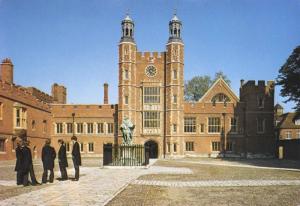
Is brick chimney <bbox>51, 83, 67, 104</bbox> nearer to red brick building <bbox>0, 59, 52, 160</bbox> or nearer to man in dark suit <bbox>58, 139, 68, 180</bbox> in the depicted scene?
red brick building <bbox>0, 59, 52, 160</bbox>

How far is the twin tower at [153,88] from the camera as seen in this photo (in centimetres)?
4841

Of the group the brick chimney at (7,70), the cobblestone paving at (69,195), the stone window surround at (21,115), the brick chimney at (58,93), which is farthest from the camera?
the brick chimney at (58,93)

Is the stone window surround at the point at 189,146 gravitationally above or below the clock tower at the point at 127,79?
below

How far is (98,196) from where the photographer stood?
11336 millimetres

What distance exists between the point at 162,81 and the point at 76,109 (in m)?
11.6

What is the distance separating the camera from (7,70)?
143ft

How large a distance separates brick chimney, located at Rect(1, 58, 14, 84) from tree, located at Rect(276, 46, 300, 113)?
90.0ft

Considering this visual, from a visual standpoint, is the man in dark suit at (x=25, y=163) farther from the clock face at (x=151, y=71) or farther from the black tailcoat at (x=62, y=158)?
the clock face at (x=151, y=71)

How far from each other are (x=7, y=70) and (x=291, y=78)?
1131 inches

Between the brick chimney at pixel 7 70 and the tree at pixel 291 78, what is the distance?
2743 cm

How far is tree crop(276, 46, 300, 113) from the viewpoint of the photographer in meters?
40.2

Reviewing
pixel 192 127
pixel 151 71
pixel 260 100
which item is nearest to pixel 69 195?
pixel 151 71

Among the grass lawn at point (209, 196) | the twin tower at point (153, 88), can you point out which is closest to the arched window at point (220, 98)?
the twin tower at point (153, 88)

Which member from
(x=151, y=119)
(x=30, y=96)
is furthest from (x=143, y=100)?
(x=30, y=96)
